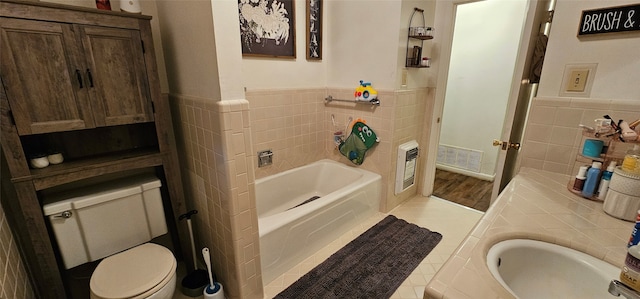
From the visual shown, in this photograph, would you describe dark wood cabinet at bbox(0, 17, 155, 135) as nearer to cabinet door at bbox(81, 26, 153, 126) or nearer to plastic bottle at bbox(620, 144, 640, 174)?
cabinet door at bbox(81, 26, 153, 126)

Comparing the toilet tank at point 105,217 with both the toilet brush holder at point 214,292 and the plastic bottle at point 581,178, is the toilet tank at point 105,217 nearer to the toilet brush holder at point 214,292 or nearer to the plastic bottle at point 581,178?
the toilet brush holder at point 214,292

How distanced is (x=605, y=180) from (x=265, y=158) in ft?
6.86

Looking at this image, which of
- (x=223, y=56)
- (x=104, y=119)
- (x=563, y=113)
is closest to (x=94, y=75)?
(x=104, y=119)

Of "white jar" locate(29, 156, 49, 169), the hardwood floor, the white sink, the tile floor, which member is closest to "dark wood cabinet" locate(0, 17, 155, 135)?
"white jar" locate(29, 156, 49, 169)

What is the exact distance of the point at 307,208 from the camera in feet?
6.06

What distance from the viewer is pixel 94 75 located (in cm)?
124

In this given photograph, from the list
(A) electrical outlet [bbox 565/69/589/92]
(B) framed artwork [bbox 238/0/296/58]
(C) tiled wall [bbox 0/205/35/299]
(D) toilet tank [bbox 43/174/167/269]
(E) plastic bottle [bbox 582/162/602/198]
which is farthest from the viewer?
(B) framed artwork [bbox 238/0/296/58]

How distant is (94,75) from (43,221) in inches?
28.7

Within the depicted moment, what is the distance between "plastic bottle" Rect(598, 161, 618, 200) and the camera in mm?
1131

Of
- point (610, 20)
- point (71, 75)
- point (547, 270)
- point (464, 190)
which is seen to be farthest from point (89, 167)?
point (464, 190)

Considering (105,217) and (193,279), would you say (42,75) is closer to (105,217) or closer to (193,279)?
(105,217)

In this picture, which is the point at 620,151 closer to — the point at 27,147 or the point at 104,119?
the point at 104,119

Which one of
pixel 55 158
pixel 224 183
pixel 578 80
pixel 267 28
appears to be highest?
pixel 267 28

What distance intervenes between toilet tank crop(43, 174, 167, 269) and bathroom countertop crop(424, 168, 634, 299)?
155cm
